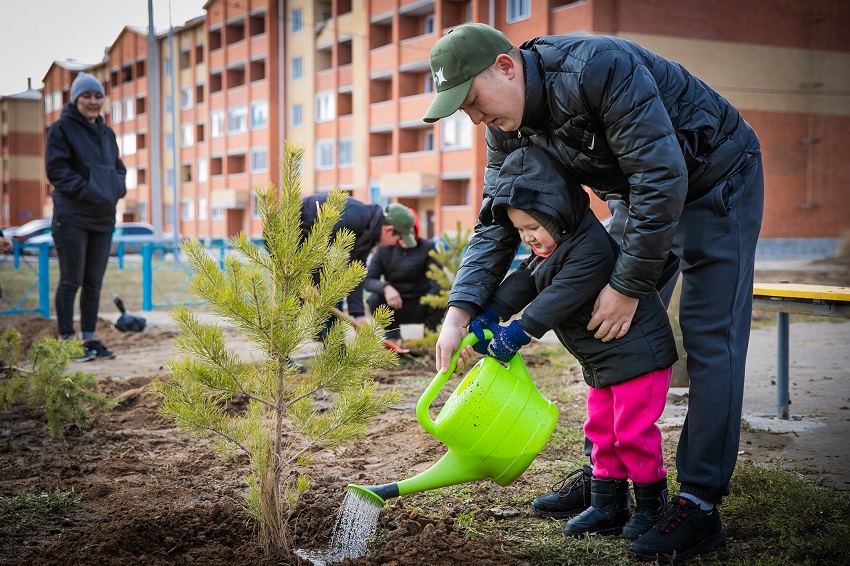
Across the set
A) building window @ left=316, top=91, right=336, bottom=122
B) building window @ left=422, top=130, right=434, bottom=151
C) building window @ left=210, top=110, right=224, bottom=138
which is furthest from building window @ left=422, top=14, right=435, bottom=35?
building window @ left=210, top=110, right=224, bottom=138

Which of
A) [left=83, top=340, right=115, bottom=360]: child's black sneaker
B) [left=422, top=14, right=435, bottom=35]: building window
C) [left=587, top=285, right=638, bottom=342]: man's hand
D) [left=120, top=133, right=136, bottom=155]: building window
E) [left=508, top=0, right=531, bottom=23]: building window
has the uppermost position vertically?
[left=422, top=14, right=435, bottom=35]: building window

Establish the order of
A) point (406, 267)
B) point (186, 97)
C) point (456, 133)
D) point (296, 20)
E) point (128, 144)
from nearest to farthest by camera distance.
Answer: point (406, 267) < point (456, 133) < point (296, 20) < point (186, 97) < point (128, 144)

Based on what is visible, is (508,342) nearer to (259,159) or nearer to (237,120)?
(259,159)

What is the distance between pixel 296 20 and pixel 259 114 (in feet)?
19.1

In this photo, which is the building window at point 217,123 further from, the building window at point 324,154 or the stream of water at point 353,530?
the stream of water at point 353,530

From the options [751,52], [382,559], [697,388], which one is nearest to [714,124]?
[697,388]

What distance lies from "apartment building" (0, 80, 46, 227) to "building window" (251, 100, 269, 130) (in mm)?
29780

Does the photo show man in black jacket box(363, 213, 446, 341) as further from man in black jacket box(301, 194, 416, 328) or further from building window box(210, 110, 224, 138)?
building window box(210, 110, 224, 138)

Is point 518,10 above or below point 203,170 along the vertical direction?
above

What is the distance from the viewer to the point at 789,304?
402 cm

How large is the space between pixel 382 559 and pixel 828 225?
107 ft

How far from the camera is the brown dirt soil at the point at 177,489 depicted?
2.58 metres

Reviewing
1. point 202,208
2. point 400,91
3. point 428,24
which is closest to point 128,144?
point 202,208

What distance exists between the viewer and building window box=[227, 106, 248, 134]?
46.6 meters
